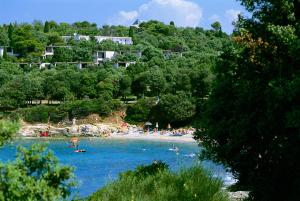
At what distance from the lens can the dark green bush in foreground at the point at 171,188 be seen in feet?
25.1

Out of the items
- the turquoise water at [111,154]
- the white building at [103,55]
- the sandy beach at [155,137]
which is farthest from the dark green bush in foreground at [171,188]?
the white building at [103,55]

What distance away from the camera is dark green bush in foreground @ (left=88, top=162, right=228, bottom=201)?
25.1ft

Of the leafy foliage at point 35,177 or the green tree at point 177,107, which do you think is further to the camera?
the green tree at point 177,107

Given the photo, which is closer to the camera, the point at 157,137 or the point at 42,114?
the point at 157,137

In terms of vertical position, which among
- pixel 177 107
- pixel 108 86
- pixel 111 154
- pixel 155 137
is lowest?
pixel 111 154

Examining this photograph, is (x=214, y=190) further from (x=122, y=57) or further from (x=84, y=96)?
(x=122, y=57)

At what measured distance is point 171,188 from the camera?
26.2 ft

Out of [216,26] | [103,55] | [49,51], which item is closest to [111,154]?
[103,55]

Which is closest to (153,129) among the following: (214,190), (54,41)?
(54,41)

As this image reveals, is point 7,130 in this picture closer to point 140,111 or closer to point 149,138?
point 149,138

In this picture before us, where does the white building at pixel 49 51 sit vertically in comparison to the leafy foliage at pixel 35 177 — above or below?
above

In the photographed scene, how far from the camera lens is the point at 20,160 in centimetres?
418

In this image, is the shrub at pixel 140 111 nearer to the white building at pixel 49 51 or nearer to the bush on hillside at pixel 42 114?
the bush on hillside at pixel 42 114

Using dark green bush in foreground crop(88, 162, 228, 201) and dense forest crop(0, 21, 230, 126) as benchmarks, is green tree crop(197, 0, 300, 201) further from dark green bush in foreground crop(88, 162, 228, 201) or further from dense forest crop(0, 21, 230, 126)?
dense forest crop(0, 21, 230, 126)
